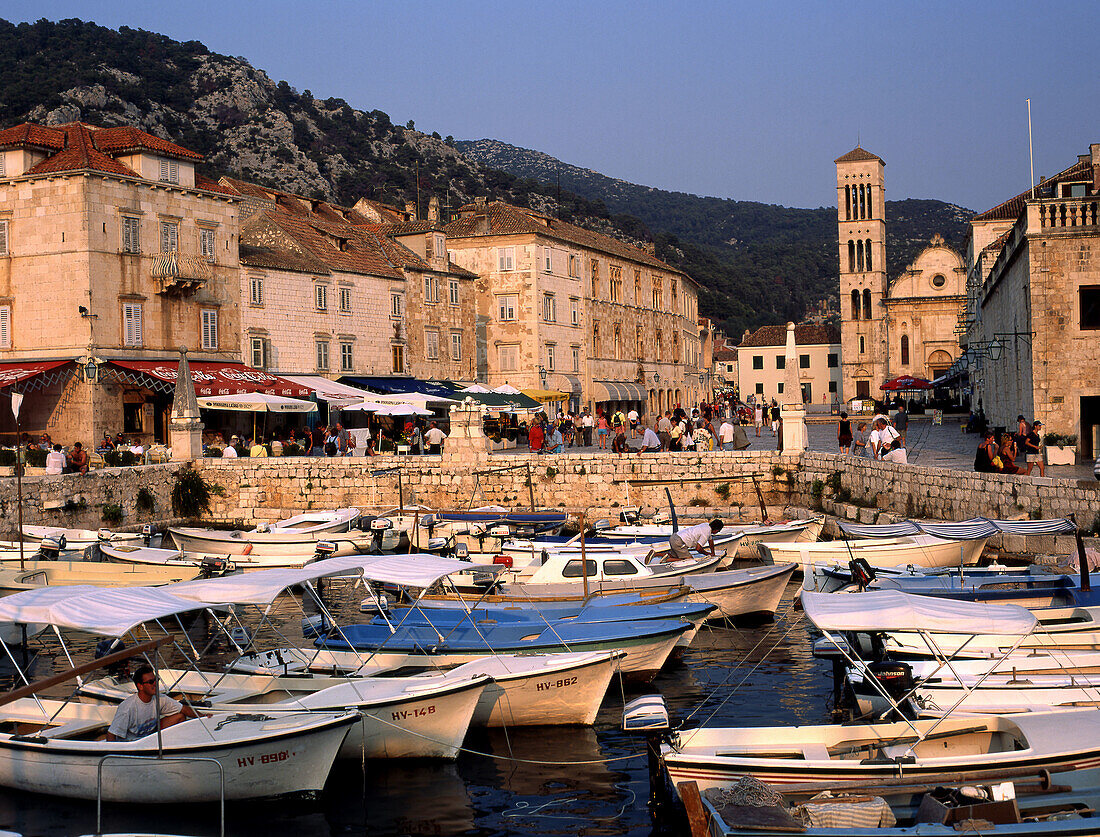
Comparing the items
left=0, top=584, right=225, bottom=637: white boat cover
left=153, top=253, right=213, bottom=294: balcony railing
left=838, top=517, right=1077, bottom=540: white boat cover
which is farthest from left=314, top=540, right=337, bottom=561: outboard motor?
left=153, top=253, right=213, bottom=294: balcony railing

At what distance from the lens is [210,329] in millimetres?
43000

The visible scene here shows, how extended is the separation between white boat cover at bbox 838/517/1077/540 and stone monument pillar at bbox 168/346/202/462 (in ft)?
75.8

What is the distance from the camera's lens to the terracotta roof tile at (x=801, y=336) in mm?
105875

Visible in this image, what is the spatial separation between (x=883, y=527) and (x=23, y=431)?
3089 centimetres

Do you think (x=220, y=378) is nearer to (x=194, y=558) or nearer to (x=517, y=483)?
(x=517, y=483)

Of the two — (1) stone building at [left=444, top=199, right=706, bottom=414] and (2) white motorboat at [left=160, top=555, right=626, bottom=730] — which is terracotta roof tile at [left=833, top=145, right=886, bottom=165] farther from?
(2) white motorboat at [left=160, top=555, right=626, bottom=730]

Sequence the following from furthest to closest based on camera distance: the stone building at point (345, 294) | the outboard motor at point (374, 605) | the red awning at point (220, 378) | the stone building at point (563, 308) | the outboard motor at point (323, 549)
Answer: the stone building at point (563, 308) < the stone building at point (345, 294) < the red awning at point (220, 378) < the outboard motor at point (323, 549) < the outboard motor at point (374, 605)

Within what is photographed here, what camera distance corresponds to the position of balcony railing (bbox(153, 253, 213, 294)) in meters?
40.8

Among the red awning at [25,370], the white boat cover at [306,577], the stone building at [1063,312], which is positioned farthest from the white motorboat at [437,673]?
the red awning at [25,370]

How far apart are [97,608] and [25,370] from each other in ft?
94.8

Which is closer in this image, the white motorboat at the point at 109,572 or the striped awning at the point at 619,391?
the white motorboat at the point at 109,572

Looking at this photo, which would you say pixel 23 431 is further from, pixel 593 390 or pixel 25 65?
pixel 25 65

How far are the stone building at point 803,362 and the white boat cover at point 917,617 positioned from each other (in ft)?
309

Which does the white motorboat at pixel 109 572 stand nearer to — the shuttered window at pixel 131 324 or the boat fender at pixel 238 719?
the boat fender at pixel 238 719
